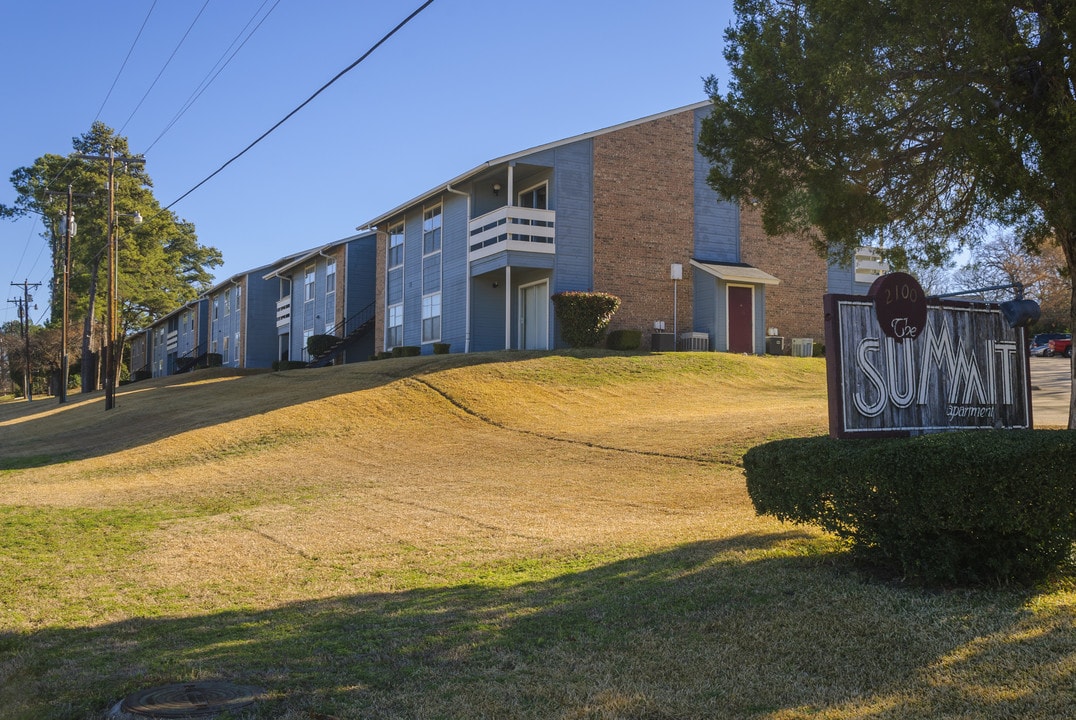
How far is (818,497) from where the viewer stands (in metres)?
6.86

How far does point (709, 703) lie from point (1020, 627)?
219cm

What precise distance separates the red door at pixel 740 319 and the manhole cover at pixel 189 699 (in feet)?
88.6

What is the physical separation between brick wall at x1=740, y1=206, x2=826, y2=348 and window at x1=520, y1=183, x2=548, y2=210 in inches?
284

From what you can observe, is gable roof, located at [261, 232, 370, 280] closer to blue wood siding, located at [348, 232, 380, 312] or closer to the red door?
blue wood siding, located at [348, 232, 380, 312]

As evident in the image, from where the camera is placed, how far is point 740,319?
30969mm

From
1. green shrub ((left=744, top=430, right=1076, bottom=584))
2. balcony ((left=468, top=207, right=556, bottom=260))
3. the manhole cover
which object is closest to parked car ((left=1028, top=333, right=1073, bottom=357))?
balcony ((left=468, top=207, right=556, bottom=260))

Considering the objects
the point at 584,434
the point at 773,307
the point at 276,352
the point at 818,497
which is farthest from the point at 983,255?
the point at 818,497

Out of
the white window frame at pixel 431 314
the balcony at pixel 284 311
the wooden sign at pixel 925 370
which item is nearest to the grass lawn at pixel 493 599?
the wooden sign at pixel 925 370

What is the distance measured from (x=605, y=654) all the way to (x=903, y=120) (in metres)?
7.48

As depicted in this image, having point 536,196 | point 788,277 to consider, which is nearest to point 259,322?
point 536,196

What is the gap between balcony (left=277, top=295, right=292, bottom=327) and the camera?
1975 inches

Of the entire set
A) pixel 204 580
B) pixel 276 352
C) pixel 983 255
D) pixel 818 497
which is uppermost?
pixel 983 255

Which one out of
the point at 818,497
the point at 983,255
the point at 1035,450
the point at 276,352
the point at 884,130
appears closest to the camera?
the point at 1035,450

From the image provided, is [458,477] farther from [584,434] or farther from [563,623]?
[563,623]
